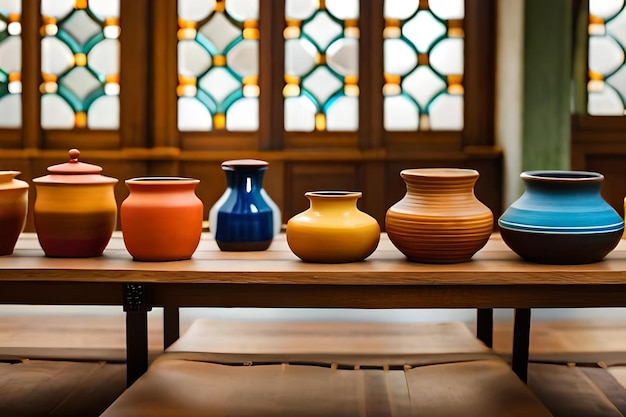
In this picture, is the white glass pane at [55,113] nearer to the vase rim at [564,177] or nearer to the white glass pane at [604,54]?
the white glass pane at [604,54]

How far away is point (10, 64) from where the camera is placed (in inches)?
160

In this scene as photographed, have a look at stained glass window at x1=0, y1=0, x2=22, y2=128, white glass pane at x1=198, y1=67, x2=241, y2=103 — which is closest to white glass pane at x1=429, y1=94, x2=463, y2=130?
white glass pane at x1=198, y1=67, x2=241, y2=103

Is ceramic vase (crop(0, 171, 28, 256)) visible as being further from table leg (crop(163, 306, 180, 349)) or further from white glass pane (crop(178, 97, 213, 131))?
white glass pane (crop(178, 97, 213, 131))

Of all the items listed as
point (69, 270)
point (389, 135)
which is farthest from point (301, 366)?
point (389, 135)

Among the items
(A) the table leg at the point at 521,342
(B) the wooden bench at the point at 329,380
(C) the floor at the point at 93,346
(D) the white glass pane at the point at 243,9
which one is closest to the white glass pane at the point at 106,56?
(D) the white glass pane at the point at 243,9

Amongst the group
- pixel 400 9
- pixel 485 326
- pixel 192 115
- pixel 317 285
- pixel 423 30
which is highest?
pixel 400 9

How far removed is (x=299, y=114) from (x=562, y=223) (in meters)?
2.59

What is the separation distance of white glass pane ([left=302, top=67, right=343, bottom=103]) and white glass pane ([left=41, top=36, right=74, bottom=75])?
1.19 metres

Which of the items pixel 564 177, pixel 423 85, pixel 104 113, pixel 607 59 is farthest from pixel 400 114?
pixel 564 177

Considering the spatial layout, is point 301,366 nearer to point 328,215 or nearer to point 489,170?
point 328,215

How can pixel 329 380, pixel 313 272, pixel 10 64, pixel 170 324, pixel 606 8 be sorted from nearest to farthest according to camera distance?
1. pixel 313 272
2. pixel 329 380
3. pixel 170 324
4. pixel 606 8
5. pixel 10 64

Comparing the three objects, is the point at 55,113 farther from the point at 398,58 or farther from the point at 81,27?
the point at 398,58

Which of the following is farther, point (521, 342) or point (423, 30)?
point (423, 30)

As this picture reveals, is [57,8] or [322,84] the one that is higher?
[57,8]
